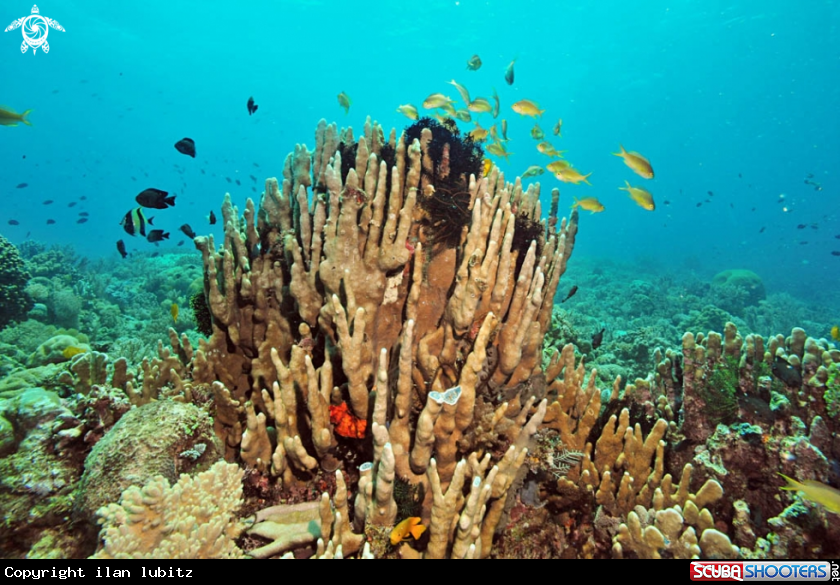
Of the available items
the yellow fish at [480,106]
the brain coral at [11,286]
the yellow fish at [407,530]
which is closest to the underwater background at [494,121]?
the brain coral at [11,286]

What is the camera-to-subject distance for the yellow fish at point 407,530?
7.16 feet

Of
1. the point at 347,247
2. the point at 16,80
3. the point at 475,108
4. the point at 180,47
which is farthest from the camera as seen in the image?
the point at 16,80

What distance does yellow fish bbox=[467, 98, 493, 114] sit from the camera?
729cm

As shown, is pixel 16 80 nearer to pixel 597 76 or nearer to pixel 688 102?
pixel 597 76

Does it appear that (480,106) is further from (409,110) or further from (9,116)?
(9,116)

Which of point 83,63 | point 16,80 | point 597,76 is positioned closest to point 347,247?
point 597,76

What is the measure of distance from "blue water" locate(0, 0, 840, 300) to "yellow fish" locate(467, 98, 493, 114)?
68.9 ft

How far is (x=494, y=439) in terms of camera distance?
9.78 feet

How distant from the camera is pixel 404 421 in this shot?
8.57 feet

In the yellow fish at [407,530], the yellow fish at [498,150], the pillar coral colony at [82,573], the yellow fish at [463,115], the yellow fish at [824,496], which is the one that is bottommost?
the pillar coral colony at [82,573]

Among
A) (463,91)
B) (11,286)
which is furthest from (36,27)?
(463,91)

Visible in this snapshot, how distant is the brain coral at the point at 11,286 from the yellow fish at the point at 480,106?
13.3 m

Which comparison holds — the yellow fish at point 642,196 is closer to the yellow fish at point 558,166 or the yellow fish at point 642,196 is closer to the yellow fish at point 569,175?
the yellow fish at point 569,175

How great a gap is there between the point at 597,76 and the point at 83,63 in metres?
102
